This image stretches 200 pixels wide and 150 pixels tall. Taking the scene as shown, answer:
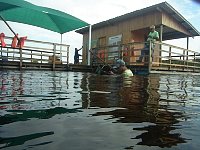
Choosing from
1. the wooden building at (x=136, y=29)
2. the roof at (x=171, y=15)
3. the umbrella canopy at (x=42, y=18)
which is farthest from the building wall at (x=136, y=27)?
the umbrella canopy at (x=42, y=18)

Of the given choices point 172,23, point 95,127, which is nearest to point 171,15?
point 172,23

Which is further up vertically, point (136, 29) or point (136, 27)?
point (136, 27)

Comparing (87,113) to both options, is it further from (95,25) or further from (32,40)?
(95,25)

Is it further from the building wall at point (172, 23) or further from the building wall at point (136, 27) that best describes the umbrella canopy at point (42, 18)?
the building wall at point (172, 23)

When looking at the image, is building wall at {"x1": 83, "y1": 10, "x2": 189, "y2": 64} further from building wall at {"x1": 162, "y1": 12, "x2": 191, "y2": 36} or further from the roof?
the roof

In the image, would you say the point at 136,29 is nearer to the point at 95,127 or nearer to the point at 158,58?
the point at 158,58

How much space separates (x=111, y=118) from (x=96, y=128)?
1.25 feet

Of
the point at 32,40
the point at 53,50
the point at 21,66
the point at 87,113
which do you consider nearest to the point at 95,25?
the point at 53,50

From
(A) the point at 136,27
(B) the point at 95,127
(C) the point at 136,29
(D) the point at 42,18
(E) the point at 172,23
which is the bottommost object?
(B) the point at 95,127

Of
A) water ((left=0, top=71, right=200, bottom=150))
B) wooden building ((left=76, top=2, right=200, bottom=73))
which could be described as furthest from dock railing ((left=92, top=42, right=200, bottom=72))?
water ((left=0, top=71, right=200, bottom=150))

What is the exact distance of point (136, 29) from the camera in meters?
17.3

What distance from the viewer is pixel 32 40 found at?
1438 cm

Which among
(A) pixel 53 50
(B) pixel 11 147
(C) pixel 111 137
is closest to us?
(B) pixel 11 147

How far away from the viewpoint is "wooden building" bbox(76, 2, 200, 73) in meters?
15.7
